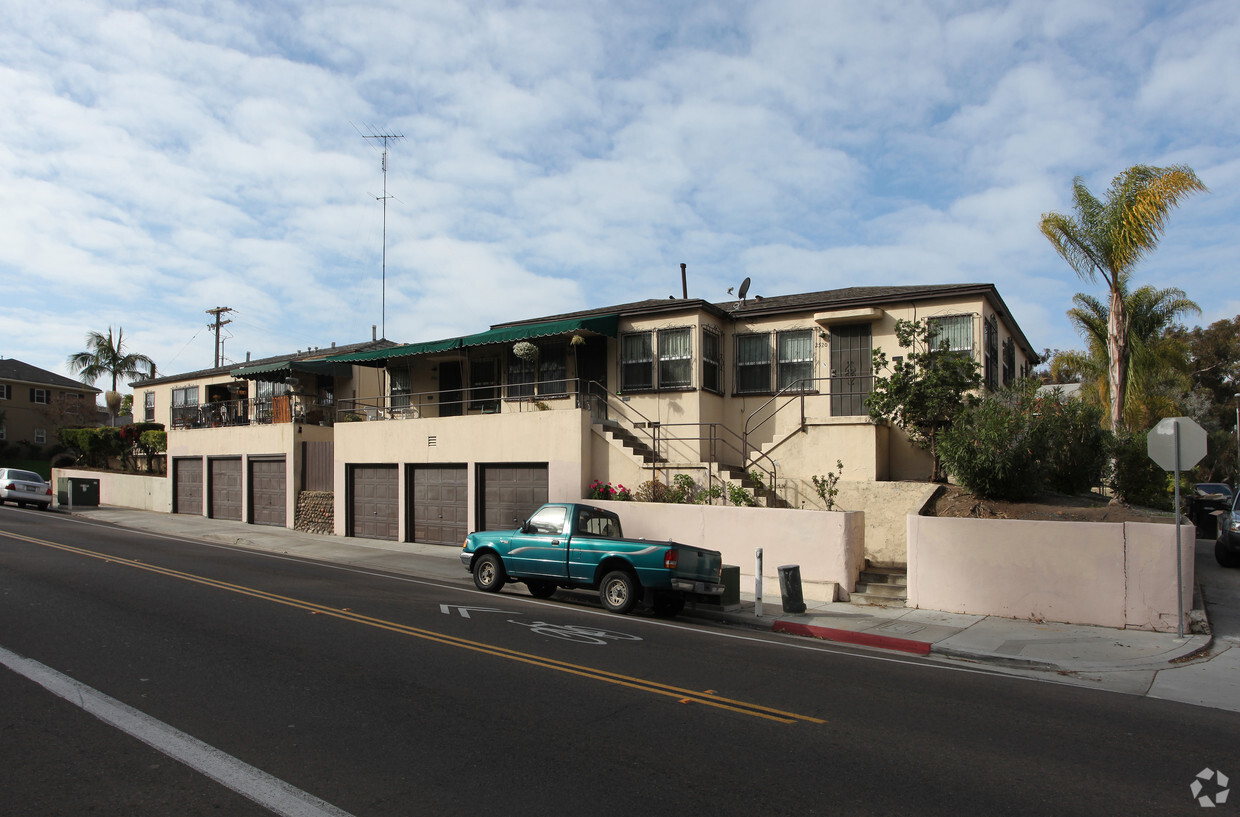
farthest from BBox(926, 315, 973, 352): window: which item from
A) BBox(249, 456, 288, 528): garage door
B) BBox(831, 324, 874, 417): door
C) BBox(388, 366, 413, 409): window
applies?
BBox(249, 456, 288, 528): garage door

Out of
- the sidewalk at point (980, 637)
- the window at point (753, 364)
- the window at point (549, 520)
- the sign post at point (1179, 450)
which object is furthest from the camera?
the window at point (753, 364)

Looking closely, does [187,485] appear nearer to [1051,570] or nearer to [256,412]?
[256,412]

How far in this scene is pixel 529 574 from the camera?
13.5m

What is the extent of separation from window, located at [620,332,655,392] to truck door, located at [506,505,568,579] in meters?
7.53

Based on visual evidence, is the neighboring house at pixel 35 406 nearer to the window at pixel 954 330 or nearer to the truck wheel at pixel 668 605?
the truck wheel at pixel 668 605

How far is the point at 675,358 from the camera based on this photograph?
20.2 meters

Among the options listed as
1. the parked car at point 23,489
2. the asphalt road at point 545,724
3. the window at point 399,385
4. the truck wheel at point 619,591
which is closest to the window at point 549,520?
the truck wheel at point 619,591

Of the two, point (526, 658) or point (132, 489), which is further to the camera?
point (132, 489)

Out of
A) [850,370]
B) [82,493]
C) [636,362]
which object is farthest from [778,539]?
[82,493]

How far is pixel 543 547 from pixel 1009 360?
14.9 m

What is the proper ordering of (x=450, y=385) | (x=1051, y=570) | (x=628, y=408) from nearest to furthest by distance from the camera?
(x=1051, y=570) < (x=628, y=408) < (x=450, y=385)

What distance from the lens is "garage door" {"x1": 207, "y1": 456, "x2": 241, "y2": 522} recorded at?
94.6 ft

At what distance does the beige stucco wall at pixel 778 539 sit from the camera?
14.0m

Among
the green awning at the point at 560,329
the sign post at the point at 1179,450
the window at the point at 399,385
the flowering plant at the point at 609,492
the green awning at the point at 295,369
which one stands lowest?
the flowering plant at the point at 609,492
